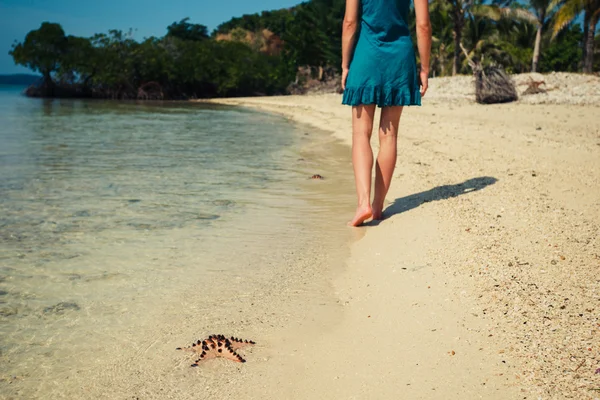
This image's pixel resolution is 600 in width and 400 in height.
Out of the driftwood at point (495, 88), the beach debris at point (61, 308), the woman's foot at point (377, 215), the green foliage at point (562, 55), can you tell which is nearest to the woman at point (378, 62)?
the woman's foot at point (377, 215)

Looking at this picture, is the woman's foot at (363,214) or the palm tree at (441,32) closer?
the woman's foot at (363,214)

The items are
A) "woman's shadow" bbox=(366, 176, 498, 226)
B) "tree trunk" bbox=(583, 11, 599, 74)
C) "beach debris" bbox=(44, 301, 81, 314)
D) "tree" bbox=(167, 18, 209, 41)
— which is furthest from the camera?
"tree" bbox=(167, 18, 209, 41)

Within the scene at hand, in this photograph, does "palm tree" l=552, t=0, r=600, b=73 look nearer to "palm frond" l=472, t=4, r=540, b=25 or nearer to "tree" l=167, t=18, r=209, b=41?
"palm frond" l=472, t=4, r=540, b=25

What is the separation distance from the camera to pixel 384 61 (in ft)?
12.2

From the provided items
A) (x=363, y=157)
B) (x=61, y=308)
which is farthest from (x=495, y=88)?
(x=61, y=308)

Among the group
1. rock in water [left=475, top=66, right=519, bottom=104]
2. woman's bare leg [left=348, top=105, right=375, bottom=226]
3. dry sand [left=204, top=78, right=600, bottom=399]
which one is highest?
rock in water [left=475, top=66, right=519, bottom=104]

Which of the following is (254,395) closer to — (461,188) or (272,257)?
(272,257)

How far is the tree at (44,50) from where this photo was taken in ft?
147

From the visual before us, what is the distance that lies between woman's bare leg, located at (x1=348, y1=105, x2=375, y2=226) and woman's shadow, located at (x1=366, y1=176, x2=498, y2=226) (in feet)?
1.42

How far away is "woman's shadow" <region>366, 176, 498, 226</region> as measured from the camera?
4500 mm

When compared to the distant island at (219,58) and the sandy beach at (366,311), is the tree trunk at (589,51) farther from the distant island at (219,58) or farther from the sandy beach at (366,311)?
the sandy beach at (366,311)

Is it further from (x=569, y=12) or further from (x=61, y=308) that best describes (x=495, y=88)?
(x=61, y=308)

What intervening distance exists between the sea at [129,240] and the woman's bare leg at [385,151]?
35cm

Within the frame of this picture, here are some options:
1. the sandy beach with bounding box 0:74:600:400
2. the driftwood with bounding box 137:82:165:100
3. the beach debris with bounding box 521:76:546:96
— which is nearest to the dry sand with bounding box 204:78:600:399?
the sandy beach with bounding box 0:74:600:400
